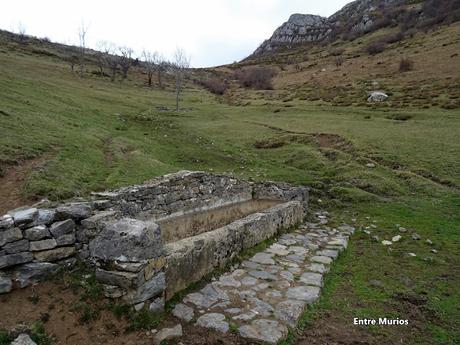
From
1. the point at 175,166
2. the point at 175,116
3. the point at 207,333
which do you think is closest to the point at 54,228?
the point at 207,333

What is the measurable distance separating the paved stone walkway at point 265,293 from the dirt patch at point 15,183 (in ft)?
24.9

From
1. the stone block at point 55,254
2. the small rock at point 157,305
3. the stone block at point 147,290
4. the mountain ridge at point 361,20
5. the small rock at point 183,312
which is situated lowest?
the small rock at point 183,312

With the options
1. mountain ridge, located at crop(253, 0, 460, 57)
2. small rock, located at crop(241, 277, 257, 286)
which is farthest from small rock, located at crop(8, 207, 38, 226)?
mountain ridge, located at crop(253, 0, 460, 57)

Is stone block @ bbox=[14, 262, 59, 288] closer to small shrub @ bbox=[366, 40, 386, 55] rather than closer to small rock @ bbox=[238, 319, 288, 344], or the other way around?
small rock @ bbox=[238, 319, 288, 344]

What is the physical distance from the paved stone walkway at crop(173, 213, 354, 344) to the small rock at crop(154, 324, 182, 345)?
40 cm

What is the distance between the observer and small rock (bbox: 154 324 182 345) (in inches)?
204

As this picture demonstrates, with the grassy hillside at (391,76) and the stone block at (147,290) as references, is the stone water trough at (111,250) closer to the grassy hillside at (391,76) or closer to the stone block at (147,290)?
the stone block at (147,290)

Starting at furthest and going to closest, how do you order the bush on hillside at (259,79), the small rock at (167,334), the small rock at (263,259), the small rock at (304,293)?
the bush on hillside at (259,79) < the small rock at (263,259) < the small rock at (304,293) < the small rock at (167,334)

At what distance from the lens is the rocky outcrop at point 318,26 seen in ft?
465

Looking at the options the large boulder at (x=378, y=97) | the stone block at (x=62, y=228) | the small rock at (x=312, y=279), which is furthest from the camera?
the large boulder at (x=378, y=97)

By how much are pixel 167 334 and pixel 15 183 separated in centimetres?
1078

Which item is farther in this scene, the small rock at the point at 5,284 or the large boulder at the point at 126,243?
the large boulder at the point at 126,243

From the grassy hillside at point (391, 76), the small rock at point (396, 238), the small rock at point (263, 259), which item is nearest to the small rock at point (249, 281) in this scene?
the small rock at point (263, 259)

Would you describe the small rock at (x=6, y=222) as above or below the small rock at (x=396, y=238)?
above
